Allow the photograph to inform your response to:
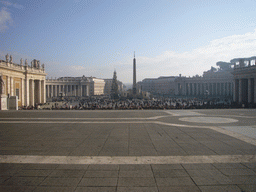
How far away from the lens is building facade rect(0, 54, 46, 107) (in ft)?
112

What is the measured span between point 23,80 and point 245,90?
177 feet

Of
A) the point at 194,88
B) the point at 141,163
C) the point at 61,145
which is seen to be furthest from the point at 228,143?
the point at 194,88

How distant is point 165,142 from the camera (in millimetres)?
9742

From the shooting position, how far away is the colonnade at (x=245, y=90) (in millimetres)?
45094

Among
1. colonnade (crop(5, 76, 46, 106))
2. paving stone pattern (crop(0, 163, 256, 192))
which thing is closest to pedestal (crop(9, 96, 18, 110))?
colonnade (crop(5, 76, 46, 106))

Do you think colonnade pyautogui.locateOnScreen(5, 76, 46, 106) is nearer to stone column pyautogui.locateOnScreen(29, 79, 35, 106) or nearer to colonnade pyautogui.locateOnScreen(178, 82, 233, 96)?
stone column pyautogui.locateOnScreen(29, 79, 35, 106)

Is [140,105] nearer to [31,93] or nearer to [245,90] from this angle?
[31,93]

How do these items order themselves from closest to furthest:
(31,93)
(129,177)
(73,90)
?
(129,177), (31,93), (73,90)

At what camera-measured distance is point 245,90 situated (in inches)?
1973

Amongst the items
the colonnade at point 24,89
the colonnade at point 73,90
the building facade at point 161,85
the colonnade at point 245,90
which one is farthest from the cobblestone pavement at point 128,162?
the building facade at point 161,85

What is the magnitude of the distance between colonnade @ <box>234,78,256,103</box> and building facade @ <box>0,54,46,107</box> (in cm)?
4861

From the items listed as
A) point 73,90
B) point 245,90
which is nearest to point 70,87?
point 73,90

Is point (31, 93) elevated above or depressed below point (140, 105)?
above

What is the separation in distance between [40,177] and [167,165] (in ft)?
13.7
